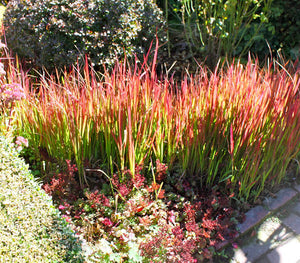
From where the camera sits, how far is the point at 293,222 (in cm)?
276

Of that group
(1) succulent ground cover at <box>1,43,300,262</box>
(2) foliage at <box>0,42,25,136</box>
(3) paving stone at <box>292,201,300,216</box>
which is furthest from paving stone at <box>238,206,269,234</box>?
(2) foliage at <box>0,42,25,136</box>

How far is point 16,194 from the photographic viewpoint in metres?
2.07

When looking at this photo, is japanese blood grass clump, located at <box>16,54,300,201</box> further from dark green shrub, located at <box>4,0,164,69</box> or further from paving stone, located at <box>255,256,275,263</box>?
dark green shrub, located at <box>4,0,164,69</box>

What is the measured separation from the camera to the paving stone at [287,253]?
244 centimetres

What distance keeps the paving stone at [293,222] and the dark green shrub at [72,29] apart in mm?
2407

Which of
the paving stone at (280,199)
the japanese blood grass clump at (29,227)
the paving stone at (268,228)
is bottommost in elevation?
Answer: the paving stone at (268,228)

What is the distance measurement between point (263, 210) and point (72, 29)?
2.81 metres

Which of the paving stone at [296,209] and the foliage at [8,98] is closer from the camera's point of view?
the foliage at [8,98]

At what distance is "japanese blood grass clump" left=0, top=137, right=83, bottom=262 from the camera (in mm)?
1794

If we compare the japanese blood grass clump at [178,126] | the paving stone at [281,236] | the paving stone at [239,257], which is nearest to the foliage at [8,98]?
the japanese blood grass clump at [178,126]

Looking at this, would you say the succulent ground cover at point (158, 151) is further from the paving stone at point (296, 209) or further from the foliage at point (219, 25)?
the foliage at point (219, 25)

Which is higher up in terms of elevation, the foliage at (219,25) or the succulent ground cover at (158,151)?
the foliage at (219,25)

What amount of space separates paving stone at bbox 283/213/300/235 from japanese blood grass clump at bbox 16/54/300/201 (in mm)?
359

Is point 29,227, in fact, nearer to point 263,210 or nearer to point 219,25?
point 263,210
